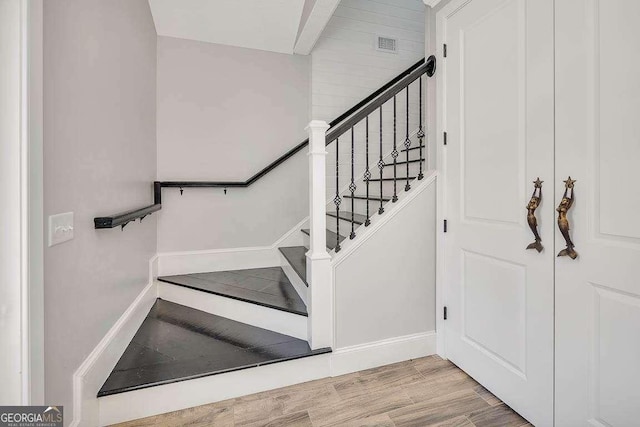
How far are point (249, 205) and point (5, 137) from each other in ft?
7.05

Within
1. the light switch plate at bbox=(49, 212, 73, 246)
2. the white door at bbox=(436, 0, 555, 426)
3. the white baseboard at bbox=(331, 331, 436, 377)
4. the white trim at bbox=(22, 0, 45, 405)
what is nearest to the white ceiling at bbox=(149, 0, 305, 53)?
the white door at bbox=(436, 0, 555, 426)

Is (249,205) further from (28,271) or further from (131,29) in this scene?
(28,271)

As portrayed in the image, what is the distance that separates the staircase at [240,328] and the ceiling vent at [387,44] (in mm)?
1677

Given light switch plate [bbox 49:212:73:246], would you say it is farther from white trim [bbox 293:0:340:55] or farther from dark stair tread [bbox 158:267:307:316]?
white trim [bbox 293:0:340:55]

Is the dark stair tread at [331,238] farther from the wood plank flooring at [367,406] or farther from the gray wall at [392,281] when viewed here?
the wood plank flooring at [367,406]

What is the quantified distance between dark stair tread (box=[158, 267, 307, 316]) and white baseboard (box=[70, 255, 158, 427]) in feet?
1.67

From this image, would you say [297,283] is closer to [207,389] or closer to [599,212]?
[207,389]

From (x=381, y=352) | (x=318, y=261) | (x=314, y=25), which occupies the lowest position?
(x=381, y=352)

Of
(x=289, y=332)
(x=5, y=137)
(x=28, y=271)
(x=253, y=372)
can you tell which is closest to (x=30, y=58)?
(x=5, y=137)

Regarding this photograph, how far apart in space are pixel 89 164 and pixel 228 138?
1600 mm

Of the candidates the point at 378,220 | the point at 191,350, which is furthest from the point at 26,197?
the point at 378,220

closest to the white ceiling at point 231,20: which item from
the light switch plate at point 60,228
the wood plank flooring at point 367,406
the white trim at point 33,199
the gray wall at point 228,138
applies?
the gray wall at point 228,138

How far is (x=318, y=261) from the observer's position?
1.83 metres

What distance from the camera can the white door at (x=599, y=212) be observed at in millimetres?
1104
